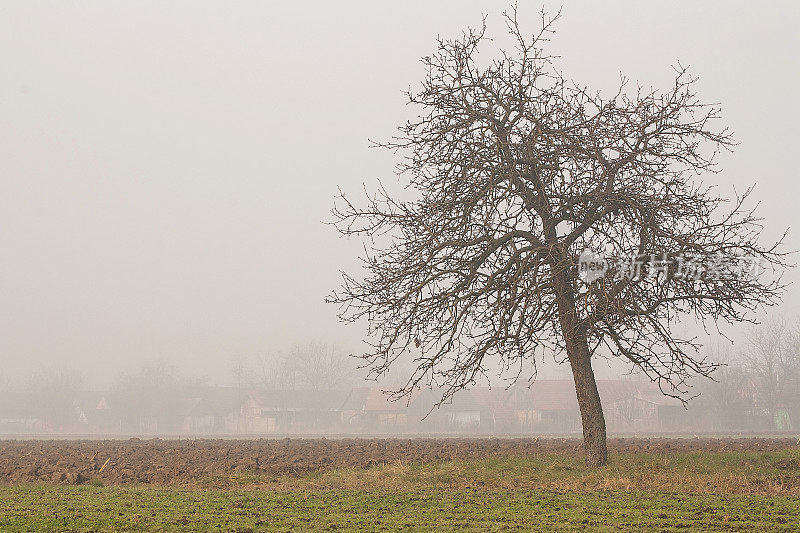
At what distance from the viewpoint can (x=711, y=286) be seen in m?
16.7

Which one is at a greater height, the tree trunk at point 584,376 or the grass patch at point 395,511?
the tree trunk at point 584,376

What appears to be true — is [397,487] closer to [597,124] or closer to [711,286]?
[711,286]

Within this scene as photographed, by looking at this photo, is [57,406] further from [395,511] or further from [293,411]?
[395,511]

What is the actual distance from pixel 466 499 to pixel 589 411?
17.6 ft

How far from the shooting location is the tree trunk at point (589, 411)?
56.3ft

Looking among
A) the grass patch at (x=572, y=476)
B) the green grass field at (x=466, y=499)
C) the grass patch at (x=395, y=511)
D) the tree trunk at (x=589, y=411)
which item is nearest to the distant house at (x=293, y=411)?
the grass patch at (x=572, y=476)

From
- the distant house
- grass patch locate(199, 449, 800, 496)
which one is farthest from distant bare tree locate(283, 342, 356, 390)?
grass patch locate(199, 449, 800, 496)

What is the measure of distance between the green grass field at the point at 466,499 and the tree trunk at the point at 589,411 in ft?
1.58

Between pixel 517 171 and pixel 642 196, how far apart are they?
10.8 feet

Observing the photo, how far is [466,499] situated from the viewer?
1366cm

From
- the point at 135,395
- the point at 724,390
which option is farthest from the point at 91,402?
the point at 724,390

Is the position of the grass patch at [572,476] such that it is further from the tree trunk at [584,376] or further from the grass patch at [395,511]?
the grass patch at [395,511]

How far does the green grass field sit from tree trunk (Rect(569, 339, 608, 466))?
1.58ft

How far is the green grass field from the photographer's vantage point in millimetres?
10555
